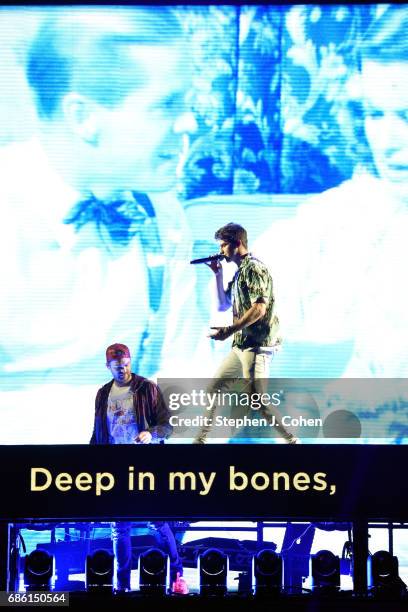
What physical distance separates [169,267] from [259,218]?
47 cm

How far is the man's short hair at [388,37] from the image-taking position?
6.15m

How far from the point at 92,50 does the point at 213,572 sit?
2.44 meters

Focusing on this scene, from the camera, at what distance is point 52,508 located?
5715mm

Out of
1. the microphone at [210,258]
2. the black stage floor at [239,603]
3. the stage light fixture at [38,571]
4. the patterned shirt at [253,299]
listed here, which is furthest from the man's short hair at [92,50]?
the black stage floor at [239,603]

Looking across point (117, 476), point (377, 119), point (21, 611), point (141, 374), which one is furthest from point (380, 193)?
point (21, 611)

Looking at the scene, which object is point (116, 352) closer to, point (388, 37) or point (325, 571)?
point (325, 571)

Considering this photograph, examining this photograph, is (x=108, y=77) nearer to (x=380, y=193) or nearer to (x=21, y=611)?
(x=380, y=193)

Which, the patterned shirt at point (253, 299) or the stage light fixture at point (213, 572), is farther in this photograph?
the patterned shirt at point (253, 299)

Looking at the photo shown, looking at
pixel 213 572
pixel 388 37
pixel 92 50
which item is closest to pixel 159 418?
pixel 213 572

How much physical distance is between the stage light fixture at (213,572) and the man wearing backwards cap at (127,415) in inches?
6.9

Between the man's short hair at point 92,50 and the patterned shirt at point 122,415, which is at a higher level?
the man's short hair at point 92,50

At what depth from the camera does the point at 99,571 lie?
5727 mm

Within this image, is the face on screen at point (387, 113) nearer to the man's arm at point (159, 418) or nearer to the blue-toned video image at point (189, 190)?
the blue-toned video image at point (189, 190)

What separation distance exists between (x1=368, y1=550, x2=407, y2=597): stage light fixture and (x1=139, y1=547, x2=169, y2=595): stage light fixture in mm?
896
